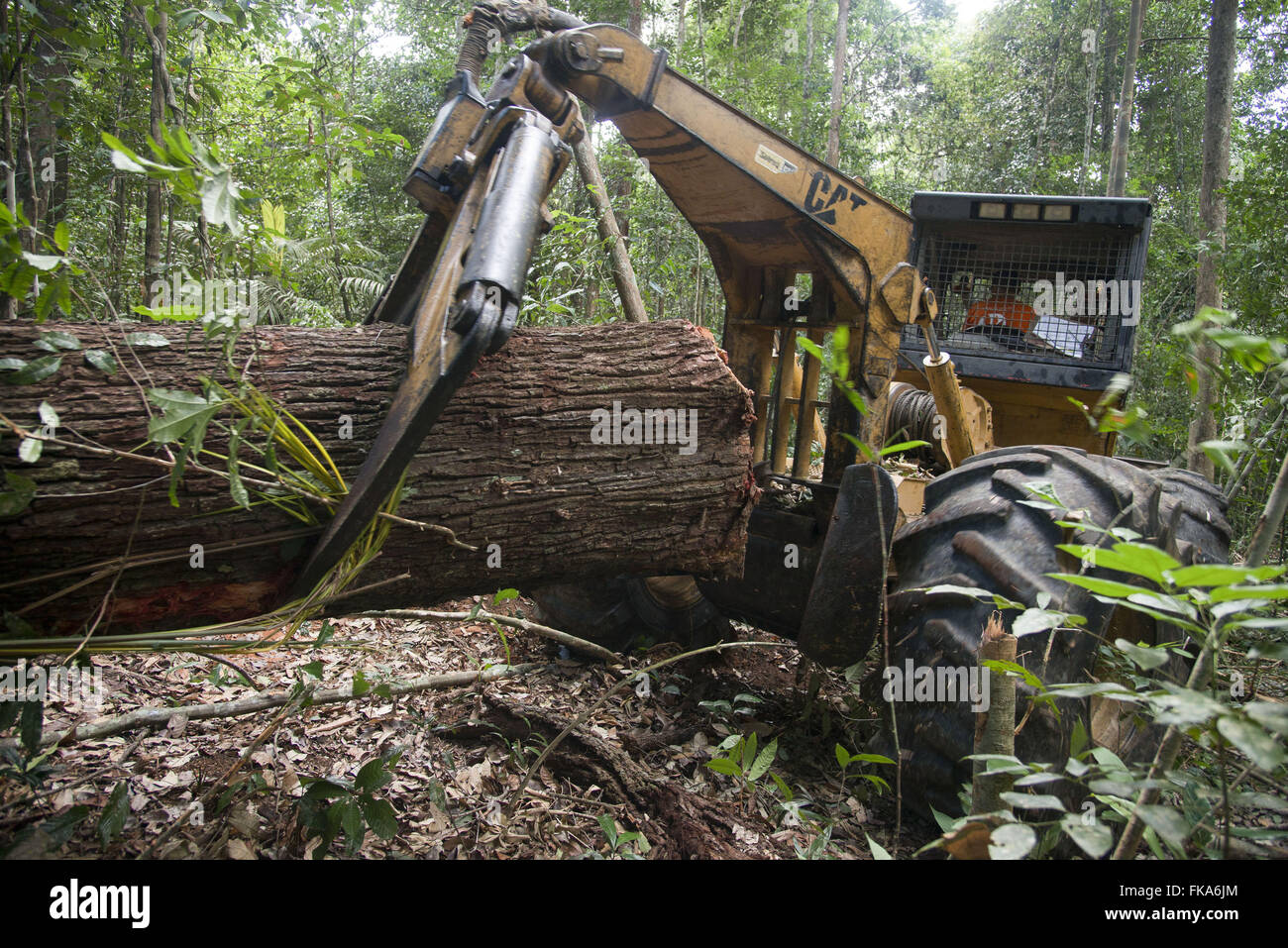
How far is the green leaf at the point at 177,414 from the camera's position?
1.51 meters

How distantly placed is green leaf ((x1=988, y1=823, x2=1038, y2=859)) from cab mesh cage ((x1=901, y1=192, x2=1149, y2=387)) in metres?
3.36

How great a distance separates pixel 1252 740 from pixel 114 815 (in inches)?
92.0

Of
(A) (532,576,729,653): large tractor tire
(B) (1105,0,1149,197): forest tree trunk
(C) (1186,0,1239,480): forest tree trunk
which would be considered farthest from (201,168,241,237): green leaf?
(B) (1105,0,1149,197): forest tree trunk

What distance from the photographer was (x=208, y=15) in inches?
143

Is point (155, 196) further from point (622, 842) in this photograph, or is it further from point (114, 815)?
point (622, 842)

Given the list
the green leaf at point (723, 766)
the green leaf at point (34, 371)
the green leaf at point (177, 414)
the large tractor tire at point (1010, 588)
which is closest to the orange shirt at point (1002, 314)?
the large tractor tire at point (1010, 588)

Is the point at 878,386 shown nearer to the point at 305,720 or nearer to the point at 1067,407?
the point at 1067,407

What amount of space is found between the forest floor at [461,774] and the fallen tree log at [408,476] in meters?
0.32

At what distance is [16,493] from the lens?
1584 mm

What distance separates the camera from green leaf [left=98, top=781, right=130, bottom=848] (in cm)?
183

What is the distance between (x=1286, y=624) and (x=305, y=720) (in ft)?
9.72

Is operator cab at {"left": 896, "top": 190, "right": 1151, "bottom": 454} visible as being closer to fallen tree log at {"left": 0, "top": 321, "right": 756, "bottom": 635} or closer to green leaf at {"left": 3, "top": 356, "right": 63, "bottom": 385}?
fallen tree log at {"left": 0, "top": 321, "right": 756, "bottom": 635}

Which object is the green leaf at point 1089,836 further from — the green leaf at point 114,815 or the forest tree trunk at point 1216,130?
the forest tree trunk at point 1216,130

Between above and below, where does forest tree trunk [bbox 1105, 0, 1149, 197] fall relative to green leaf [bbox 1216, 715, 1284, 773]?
above
